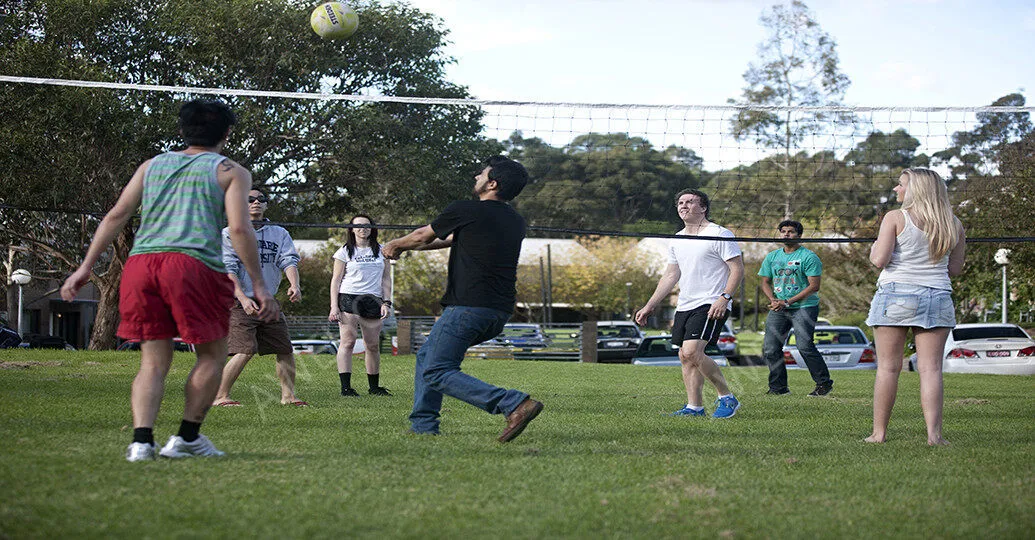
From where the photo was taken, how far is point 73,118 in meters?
23.6

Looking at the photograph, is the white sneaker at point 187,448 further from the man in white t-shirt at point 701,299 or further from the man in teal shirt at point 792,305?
the man in teal shirt at point 792,305

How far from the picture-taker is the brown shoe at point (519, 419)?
5711mm

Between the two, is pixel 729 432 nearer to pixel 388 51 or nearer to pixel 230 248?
pixel 230 248

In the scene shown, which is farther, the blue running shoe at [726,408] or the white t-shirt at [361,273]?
the white t-shirt at [361,273]

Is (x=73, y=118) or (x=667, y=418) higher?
(x=73, y=118)

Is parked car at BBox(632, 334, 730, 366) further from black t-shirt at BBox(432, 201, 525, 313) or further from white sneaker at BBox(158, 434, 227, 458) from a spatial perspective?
white sneaker at BBox(158, 434, 227, 458)

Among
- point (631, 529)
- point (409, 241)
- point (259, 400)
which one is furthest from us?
point (259, 400)

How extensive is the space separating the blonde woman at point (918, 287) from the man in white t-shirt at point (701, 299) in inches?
66.3

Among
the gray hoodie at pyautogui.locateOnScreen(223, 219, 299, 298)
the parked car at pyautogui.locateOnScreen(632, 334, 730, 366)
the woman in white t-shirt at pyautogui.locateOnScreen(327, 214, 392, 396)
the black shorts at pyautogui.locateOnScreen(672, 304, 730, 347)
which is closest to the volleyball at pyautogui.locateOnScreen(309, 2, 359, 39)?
the woman in white t-shirt at pyautogui.locateOnScreen(327, 214, 392, 396)

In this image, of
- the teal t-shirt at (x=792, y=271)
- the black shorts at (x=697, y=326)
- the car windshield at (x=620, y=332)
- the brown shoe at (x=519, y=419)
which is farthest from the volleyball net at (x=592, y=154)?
the car windshield at (x=620, y=332)

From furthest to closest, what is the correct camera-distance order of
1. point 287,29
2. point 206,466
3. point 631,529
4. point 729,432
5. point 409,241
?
point 287,29 < point 729,432 < point 409,241 < point 206,466 < point 631,529

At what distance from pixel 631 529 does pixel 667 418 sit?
4.06 metres

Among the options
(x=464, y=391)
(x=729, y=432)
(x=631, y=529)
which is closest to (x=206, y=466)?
(x=464, y=391)

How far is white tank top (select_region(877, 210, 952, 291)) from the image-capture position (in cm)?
622
